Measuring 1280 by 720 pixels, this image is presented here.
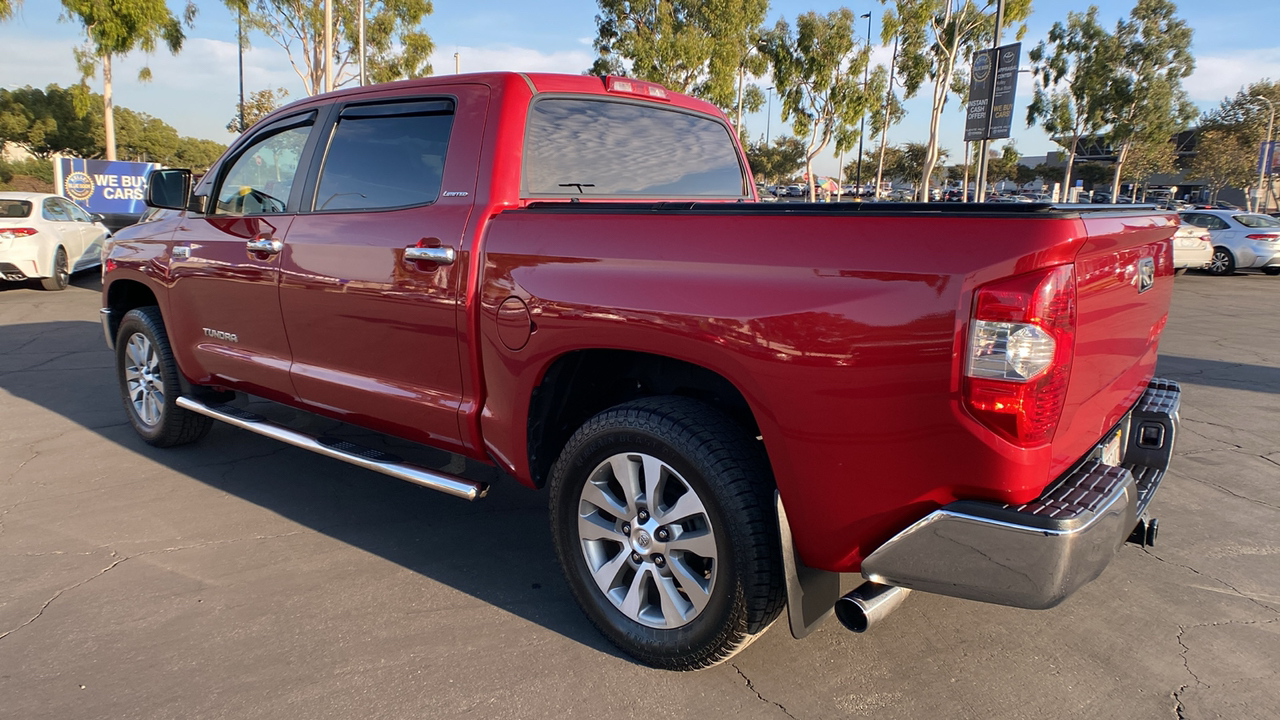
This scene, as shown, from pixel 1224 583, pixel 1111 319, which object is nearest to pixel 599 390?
pixel 1111 319

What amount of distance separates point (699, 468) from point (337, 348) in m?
2.00

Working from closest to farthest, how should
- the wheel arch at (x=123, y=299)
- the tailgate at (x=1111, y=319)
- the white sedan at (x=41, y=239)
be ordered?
the tailgate at (x=1111, y=319)
the wheel arch at (x=123, y=299)
the white sedan at (x=41, y=239)

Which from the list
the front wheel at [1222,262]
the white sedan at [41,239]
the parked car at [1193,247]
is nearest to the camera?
the white sedan at [41,239]

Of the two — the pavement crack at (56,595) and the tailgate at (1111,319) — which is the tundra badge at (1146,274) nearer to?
the tailgate at (1111,319)

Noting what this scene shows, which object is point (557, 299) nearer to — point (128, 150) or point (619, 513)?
point (619, 513)

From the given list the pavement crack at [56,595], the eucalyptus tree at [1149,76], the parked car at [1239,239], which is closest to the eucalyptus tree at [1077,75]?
the eucalyptus tree at [1149,76]

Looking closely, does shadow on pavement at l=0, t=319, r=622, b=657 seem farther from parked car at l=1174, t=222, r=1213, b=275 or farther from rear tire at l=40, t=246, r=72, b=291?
parked car at l=1174, t=222, r=1213, b=275

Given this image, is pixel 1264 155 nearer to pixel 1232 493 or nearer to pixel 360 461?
pixel 1232 493

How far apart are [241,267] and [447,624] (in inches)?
86.1

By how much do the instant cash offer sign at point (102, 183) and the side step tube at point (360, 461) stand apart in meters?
19.8

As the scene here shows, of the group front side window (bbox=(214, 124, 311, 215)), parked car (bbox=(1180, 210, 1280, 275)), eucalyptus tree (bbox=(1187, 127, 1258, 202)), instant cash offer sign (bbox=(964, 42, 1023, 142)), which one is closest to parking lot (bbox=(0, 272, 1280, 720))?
front side window (bbox=(214, 124, 311, 215))

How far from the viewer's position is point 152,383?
16.8 ft

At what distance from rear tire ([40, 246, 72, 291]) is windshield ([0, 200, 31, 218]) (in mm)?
646

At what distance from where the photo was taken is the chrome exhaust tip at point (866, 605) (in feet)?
7.72
